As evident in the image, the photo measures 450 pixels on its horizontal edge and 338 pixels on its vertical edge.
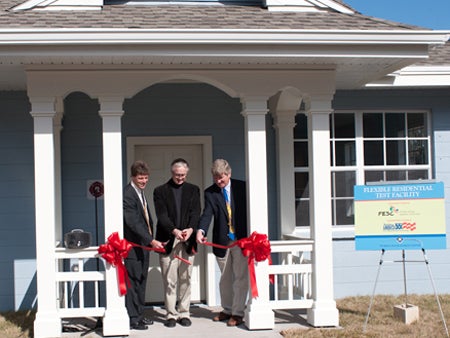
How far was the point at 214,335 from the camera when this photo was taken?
21.9 ft

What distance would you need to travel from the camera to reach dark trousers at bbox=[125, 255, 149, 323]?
6.88m

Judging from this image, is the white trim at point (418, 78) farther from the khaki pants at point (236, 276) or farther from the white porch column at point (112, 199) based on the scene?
the white porch column at point (112, 199)

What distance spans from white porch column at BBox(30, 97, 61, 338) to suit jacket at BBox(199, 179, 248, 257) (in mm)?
1566

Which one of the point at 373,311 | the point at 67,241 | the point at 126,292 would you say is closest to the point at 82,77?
the point at 67,241

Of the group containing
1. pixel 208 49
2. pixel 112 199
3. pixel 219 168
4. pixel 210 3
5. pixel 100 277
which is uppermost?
pixel 210 3

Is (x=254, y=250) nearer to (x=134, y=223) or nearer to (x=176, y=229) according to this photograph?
(x=176, y=229)

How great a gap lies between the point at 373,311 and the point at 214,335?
2.20 metres

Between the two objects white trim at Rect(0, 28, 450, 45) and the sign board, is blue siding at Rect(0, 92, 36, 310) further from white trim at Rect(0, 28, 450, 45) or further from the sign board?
the sign board

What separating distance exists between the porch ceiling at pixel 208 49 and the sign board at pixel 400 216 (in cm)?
136

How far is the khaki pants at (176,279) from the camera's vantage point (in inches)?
276

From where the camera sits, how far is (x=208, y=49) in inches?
249

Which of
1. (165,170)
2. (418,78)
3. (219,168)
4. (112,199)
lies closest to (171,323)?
(112,199)

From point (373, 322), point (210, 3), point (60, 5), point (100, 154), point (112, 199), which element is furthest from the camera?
point (100, 154)

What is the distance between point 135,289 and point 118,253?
52cm
